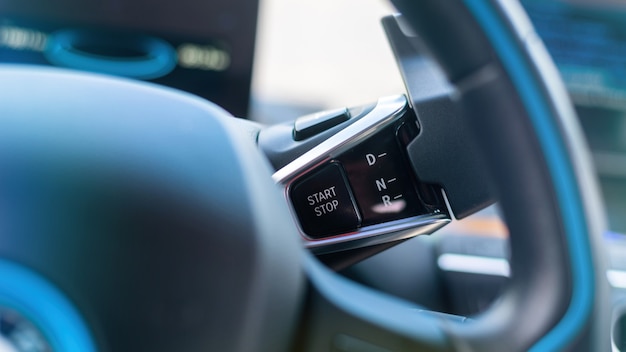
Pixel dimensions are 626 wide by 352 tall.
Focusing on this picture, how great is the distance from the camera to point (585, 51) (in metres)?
3.76

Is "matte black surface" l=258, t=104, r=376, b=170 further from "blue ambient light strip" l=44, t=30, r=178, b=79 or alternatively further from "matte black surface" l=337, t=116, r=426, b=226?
"blue ambient light strip" l=44, t=30, r=178, b=79

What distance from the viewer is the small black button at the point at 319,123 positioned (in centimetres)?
73

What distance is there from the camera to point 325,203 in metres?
0.70

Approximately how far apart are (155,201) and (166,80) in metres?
3.12

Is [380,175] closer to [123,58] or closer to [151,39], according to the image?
[123,58]

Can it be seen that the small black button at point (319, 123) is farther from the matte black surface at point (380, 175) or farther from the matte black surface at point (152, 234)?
the matte black surface at point (152, 234)

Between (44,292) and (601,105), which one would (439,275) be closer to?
(44,292)

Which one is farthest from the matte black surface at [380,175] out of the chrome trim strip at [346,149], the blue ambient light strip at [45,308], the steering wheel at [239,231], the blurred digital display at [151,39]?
the blurred digital display at [151,39]


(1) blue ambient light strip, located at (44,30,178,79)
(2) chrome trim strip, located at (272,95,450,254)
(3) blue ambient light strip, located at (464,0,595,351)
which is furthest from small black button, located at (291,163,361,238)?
(1) blue ambient light strip, located at (44,30,178,79)

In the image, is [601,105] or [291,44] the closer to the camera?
[291,44]

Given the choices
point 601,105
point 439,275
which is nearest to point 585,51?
point 601,105

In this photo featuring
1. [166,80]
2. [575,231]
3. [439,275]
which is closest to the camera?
[575,231]

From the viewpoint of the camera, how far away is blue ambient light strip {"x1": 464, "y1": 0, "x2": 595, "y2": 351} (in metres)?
0.43

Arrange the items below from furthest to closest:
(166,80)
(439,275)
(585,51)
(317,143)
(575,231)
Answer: (585,51) → (166,80) → (439,275) → (317,143) → (575,231)
